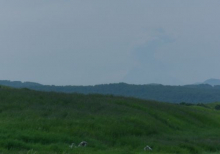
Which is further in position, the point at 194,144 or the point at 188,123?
the point at 188,123

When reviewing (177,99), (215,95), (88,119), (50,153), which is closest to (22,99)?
(88,119)

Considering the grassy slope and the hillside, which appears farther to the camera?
the hillside

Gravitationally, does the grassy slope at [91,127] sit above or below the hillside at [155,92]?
below

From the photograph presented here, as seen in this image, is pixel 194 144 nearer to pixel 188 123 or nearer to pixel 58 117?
pixel 58 117

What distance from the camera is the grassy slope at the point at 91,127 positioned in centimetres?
1947

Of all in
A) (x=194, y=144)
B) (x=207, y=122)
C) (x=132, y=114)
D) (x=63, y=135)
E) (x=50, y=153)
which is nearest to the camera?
(x=50, y=153)

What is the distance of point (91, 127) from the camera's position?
2391 centimetres

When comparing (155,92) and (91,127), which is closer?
(91,127)

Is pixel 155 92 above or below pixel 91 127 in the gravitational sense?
above

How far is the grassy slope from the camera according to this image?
63.9 ft

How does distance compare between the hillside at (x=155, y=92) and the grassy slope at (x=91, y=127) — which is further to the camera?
the hillside at (x=155, y=92)

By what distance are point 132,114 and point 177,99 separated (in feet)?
407

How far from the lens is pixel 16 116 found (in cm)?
2506

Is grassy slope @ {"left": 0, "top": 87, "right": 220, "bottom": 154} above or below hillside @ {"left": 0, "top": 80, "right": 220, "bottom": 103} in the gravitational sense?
below
